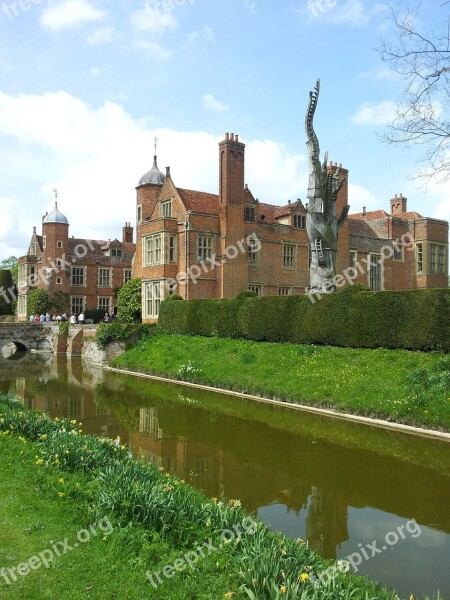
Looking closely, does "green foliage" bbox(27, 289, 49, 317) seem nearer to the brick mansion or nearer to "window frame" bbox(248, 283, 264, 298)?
the brick mansion

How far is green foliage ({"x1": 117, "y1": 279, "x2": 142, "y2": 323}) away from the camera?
30438 millimetres

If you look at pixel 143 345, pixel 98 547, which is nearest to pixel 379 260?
pixel 143 345

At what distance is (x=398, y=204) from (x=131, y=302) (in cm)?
2170

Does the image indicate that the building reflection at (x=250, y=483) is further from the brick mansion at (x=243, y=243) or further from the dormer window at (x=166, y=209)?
the dormer window at (x=166, y=209)

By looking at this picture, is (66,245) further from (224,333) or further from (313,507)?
(313,507)

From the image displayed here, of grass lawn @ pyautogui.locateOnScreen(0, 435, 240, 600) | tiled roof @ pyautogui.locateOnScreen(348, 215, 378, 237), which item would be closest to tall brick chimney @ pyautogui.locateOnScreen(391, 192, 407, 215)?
tiled roof @ pyautogui.locateOnScreen(348, 215, 378, 237)

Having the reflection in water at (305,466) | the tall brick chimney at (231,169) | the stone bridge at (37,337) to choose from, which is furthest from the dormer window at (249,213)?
the reflection in water at (305,466)

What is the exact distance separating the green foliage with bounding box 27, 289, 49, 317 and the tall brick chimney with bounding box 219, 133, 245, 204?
21.0 metres

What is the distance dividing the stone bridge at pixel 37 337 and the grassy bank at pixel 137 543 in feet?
86.5

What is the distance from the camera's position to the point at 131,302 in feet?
100

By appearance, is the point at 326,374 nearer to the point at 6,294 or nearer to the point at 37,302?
the point at 37,302

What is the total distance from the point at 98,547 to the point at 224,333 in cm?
1777

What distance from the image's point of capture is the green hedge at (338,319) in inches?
593

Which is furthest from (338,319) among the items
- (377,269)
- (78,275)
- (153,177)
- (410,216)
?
(78,275)
